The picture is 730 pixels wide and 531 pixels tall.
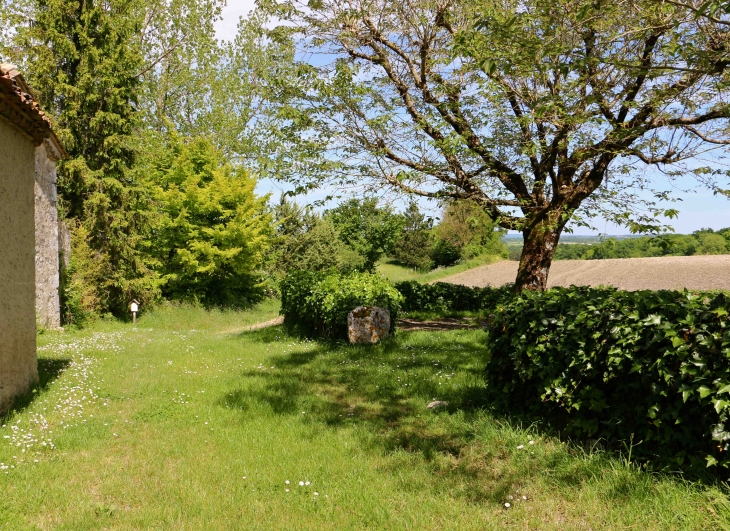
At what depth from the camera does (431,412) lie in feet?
19.9

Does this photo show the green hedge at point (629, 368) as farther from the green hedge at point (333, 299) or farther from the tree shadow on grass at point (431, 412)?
the green hedge at point (333, 299)

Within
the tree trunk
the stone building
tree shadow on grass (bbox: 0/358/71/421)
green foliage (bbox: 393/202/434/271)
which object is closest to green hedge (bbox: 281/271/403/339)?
the tree trunk

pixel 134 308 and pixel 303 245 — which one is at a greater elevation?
pixel 303 245

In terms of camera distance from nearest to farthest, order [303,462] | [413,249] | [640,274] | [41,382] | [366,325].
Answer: [303,462] < [41,382] < [366,325] < [640,274] < [413,249]

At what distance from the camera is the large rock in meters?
10.4

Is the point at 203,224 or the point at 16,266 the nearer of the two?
the point at 16,266

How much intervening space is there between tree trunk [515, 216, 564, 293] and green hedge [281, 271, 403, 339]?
2885 millimetres

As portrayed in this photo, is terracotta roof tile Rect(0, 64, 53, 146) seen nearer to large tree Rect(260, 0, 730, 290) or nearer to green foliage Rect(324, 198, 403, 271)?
large tree Rect(260, 0, 730, 290)

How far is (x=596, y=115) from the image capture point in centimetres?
862

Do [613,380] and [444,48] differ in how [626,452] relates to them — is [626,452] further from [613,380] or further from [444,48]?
[444,48]

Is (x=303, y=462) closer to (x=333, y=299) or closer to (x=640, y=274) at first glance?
(x=333, y=299)

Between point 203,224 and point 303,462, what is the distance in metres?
17.0

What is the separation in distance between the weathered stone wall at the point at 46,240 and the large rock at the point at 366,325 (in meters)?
8.20

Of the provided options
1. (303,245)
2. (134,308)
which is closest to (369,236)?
(303,245)
